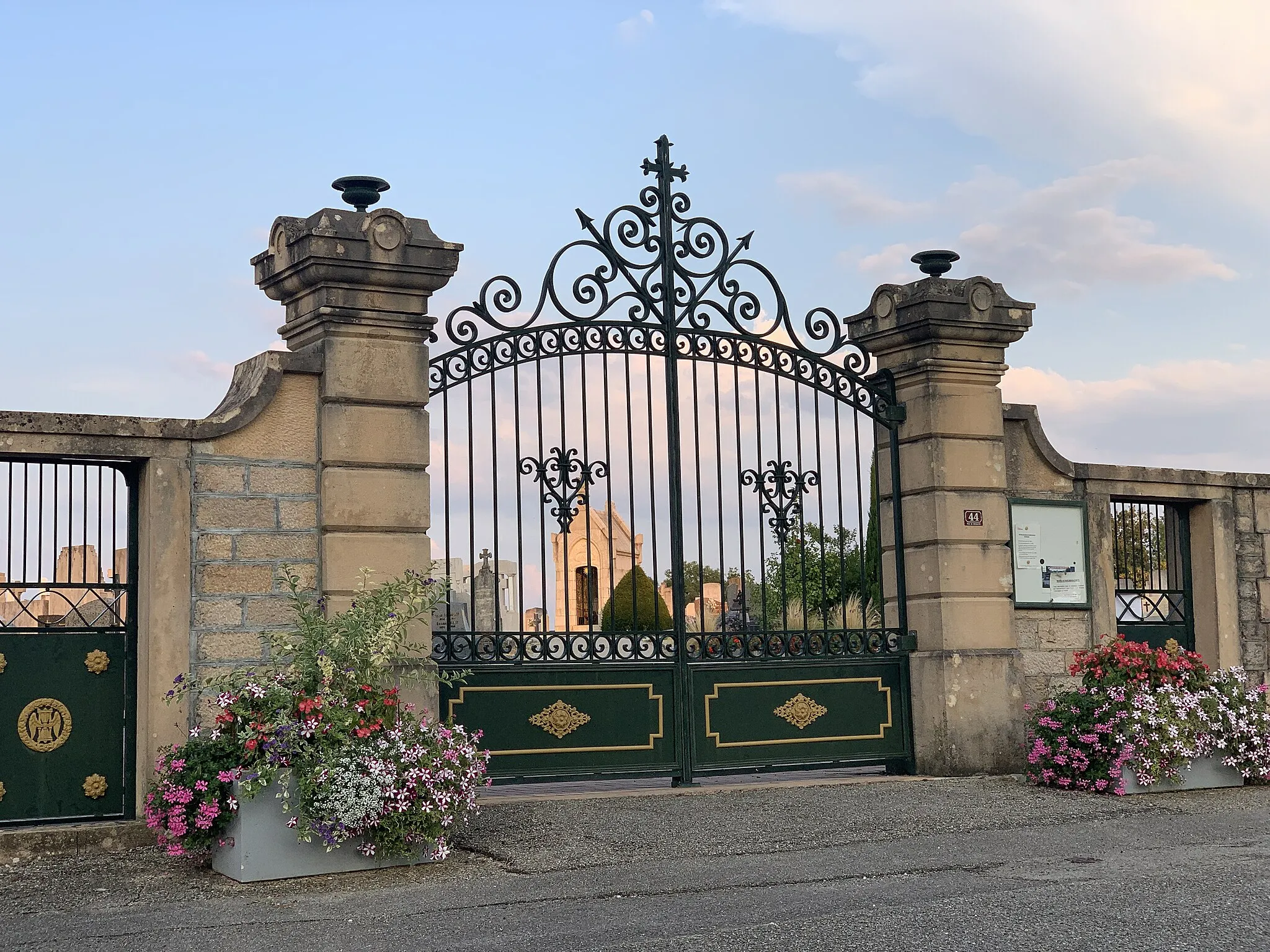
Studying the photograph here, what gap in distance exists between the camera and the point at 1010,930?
5641mm

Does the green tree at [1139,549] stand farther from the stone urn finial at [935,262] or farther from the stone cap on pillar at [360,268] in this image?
the stone cap on pillar at [360,268]

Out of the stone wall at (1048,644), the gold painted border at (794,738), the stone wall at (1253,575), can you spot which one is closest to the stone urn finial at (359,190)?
the gold painted border at (794,738)

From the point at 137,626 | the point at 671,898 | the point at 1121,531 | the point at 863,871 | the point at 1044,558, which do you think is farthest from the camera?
the point at 1121,531

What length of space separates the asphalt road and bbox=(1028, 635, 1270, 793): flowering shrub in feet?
2.26

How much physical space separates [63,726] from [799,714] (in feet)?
16.3

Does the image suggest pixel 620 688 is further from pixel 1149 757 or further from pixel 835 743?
pixel 1149 757

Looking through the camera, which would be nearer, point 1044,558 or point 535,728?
point 535,728

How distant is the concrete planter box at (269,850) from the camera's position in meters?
7.05

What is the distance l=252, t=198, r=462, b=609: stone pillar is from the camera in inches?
341

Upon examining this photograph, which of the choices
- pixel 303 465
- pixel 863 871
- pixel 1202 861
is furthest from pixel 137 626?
pixel 1202 861

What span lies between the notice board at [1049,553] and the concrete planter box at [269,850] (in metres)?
5.91

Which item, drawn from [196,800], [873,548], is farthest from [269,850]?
[873,548]

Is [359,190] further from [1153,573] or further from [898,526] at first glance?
[1153,573]

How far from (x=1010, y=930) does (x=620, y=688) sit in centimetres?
426
